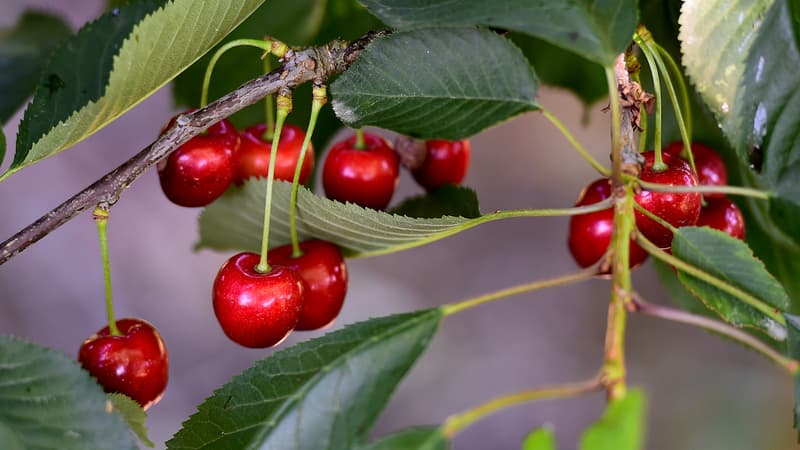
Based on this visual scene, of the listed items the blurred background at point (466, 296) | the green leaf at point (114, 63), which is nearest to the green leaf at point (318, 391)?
the green leaf at point (114, 63)

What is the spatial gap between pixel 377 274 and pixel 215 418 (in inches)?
60.2

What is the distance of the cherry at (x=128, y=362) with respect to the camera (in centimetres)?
66

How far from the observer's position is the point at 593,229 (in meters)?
0.75

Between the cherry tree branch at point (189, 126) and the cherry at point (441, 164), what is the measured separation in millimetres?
196

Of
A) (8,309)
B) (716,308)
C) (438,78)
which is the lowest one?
(716,308)

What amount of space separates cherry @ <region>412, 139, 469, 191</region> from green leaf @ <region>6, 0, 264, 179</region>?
0.94ft

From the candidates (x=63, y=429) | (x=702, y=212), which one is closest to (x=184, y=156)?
(x=63, y=429)

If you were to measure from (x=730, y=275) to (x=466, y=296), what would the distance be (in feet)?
4.93

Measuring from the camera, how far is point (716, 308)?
57 centimetres

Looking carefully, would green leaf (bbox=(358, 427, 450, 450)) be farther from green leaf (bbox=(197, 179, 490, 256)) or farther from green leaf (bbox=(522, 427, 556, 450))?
green leaf (bbox=(197, 179, 490, 256))

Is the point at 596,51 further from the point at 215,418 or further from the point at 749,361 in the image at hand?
the point at 749,361

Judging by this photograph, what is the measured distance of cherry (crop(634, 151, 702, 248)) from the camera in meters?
0.65

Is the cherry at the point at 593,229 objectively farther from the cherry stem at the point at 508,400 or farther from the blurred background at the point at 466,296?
the blurred background at the point at 466,296

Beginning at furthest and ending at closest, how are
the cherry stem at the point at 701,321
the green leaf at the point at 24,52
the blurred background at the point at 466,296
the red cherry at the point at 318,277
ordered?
the blurred background at the point at 466,296 → the green leaf at the point at 24,52 → the red cherry at the point at 318,277 → the cherry stem at the point at 701,321
